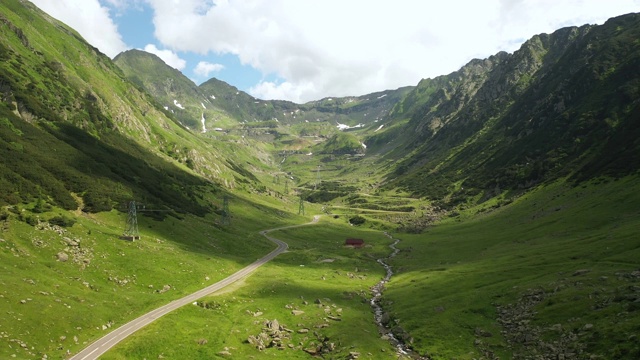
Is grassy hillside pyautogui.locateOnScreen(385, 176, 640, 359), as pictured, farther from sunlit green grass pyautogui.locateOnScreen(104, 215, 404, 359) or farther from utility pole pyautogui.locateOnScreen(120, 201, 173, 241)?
utility pole pyautogui.locateOnScreen(120, 201, 173, 241)

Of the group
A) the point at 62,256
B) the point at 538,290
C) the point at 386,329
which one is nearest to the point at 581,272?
the point at 538,290

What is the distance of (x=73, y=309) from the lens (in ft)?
185

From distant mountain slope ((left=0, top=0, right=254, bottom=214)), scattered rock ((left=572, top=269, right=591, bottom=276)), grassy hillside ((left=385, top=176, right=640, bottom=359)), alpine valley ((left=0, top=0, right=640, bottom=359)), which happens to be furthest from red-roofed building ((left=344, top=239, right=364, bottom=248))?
scattered rock ((left=572, top=269, right=591, bottom=276))

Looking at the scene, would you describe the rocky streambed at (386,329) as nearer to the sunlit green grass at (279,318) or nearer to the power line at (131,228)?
the sunlit green grass at (279,318)

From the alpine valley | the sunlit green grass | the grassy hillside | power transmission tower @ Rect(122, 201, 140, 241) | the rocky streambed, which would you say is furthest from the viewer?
→ power transmission tower @ Rect(122, 201, 140, 241)

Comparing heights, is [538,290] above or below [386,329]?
above

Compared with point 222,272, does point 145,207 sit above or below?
above

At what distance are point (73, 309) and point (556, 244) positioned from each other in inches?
4202

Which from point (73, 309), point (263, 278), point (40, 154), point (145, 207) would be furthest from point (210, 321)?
point (40, 154)

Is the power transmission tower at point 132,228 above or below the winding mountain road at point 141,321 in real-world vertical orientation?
above

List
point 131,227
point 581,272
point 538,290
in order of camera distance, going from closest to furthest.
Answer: point 538,290 < point 581,272 < point 131,227

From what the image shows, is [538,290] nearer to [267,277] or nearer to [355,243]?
[267,277]

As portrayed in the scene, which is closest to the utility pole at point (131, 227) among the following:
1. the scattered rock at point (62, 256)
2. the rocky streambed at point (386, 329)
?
the scattered rock at point (62, 256)

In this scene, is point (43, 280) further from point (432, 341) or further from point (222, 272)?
point (432, 341)
